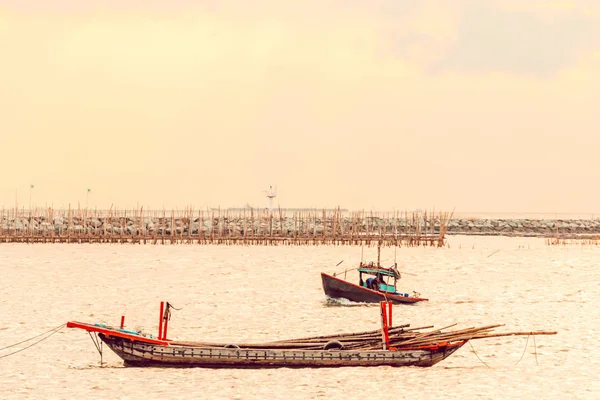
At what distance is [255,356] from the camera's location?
44.2ft

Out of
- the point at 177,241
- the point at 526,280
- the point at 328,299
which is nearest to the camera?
the point at 328,299

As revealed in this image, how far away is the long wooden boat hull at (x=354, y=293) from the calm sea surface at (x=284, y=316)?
0.23 metres

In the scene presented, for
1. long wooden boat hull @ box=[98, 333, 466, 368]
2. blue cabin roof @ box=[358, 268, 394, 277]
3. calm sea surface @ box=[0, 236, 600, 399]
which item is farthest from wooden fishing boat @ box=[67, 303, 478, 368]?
blue cabin roof @ box=[358, 268, 394, 277]

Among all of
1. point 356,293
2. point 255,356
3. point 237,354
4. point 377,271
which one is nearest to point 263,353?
point 255,356

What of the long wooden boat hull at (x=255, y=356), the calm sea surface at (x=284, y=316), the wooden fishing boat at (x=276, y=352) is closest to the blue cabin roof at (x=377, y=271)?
the calm sea surface at (x=284, y=316)

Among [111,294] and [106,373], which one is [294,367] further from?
[111,294]

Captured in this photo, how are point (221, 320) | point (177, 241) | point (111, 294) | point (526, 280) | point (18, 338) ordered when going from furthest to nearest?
point (177, 241), point (526, 280), point (111, 294), point (221, 320), point (18, 338)

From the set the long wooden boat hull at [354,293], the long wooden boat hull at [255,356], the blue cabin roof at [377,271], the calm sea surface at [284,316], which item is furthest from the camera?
the blue cabin roof at [377,271]

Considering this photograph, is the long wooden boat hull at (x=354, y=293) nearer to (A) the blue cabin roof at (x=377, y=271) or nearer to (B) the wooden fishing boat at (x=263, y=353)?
(A) the blue cabin roof at (x=377, y=271)

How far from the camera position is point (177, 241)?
169 ft

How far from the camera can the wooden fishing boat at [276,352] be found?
13.5 m

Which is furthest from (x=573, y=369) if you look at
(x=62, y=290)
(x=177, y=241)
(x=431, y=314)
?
(x=177, y=241)

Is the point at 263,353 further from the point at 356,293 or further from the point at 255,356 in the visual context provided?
the point at 356,293

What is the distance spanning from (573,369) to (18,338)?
11529 mm
